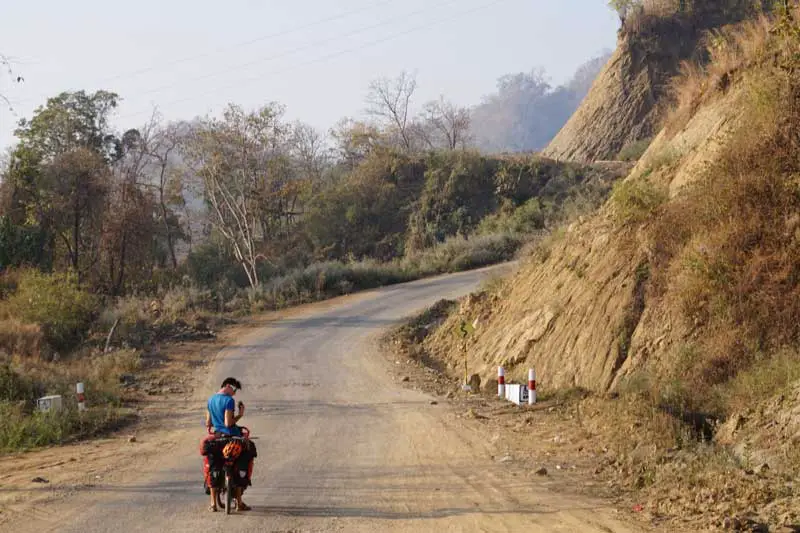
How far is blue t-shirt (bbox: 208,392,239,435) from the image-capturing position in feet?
30.0

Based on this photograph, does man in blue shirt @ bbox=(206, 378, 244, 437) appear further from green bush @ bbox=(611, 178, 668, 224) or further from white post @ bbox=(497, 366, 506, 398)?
green bush @ bbox=(611, 178, 668, 224)

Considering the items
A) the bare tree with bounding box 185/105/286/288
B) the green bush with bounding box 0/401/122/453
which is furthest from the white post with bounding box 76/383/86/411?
the bare tree with bounding box 185/105/286/288

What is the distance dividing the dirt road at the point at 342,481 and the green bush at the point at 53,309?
28.1 ft

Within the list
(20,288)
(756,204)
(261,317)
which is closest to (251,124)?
(261,317)

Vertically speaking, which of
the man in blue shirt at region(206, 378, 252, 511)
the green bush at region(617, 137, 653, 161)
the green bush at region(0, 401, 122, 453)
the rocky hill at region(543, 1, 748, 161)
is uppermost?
the rocky hill at region(543, 1, 748, 161)

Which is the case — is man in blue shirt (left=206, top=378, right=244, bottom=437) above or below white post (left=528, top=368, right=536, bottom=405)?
above

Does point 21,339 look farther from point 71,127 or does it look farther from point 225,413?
point 71,127

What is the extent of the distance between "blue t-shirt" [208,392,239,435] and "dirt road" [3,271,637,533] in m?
0.87

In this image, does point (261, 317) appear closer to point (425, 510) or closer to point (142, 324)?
point (142, 324)

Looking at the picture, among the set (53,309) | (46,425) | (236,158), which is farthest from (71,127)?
(46,425)

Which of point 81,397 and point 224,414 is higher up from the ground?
point 224,414

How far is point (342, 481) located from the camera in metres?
10.1

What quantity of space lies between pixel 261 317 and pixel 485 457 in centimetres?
2003

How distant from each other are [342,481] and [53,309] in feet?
60.3
